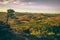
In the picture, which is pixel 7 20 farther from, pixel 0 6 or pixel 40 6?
pixel 40 6

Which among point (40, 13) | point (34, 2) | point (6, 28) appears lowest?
point (6, 28)

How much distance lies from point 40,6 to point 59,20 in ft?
1.49

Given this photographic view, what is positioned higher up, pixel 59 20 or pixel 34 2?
pixel 34 2

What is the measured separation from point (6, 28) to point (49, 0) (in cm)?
100

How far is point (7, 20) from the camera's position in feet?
10.4

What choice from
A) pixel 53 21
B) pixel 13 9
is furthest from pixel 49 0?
pixel 13 9

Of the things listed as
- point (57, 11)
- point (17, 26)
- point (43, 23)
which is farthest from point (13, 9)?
point (57, 11)

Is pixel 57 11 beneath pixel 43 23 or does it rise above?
above

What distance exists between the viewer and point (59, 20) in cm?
315

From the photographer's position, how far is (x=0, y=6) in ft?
10.6

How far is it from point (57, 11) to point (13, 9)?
85 centimetres

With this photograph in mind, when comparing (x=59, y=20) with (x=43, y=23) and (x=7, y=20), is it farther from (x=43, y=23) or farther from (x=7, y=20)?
(x=7, y=20)

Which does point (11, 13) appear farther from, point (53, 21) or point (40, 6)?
point (53, 21)

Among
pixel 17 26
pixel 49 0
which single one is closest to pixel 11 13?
pixel 17 26
